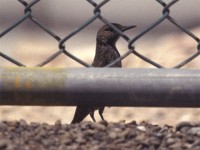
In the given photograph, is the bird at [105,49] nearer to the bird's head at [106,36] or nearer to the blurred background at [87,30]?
the bird's head at [106,36]

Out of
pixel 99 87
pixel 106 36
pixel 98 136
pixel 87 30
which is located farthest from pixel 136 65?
pixel 98 136

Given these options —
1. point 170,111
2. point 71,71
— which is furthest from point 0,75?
point 170,111

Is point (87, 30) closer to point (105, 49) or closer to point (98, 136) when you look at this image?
point (105, 49)

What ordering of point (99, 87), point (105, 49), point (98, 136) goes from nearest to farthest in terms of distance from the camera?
point (98, 136) → point (99, 87) → point (105, 49)

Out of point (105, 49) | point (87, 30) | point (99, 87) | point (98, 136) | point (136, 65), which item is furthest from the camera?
point (87, 30)

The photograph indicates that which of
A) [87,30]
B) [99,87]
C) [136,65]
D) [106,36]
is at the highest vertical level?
[87,30]

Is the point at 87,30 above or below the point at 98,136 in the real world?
above

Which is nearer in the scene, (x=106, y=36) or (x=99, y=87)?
(x=99, y=87)
